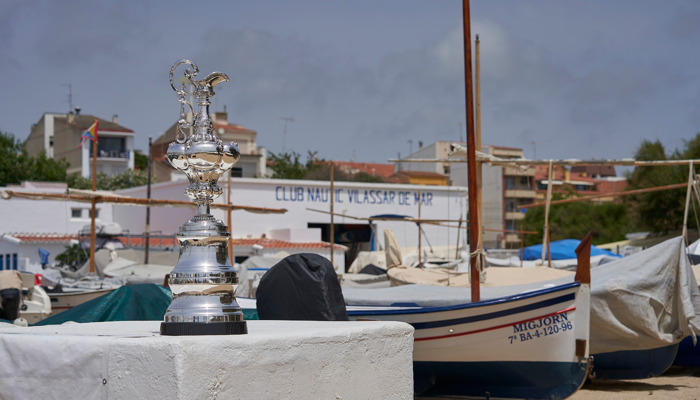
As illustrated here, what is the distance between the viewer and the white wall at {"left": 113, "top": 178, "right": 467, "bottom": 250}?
35.6 meters

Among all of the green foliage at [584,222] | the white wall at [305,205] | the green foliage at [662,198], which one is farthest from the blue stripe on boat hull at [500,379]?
the green foliage at [584,222]

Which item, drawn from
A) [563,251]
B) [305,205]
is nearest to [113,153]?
[305,205]

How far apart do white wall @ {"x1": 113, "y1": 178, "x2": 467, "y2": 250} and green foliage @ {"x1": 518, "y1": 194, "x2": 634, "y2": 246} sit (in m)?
9.79

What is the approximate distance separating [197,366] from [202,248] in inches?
31.4

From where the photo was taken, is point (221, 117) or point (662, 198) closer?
point (662, 198)

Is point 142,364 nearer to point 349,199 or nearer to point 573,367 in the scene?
point 573,367

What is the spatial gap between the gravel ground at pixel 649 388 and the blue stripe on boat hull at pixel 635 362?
0.26 metres

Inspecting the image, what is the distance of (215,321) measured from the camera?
2.92 meters

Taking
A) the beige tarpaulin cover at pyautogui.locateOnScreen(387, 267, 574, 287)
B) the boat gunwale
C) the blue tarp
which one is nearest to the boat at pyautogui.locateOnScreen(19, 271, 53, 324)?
the beige tarpaulin cover at pyautogui.locateOnScreen(387, 267, 574, 287)

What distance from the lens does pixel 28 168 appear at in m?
61.0

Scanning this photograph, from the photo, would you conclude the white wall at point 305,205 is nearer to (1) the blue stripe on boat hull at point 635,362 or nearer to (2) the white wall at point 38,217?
(2) the white wall at point 38,217

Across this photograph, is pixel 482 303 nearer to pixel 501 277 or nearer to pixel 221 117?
pixel 501 277

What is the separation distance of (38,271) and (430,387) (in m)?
31.0

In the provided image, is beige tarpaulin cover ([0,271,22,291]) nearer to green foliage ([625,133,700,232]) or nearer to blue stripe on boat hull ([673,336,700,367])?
blue stripe on boat hull ([673,336,700,367])
